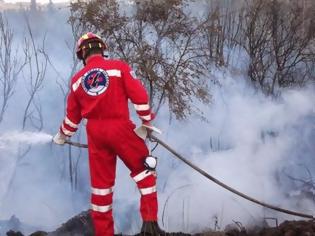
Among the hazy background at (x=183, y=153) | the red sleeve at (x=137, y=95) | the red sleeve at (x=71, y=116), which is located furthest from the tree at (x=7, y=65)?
the red sleeve at (x=137, y=95)

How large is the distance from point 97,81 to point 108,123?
40 centimetres

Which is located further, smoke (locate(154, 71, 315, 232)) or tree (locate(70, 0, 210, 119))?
tree (locate(70, 0, 210, 119))

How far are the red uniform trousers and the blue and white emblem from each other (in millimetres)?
277

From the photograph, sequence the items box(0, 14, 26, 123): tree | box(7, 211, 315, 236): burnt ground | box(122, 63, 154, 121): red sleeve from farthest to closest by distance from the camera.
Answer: box(0, 14, 26, 123): tree → box(7, 211, 315, 236): burnt ground → box(122, 63, 154, 121): red sleeve

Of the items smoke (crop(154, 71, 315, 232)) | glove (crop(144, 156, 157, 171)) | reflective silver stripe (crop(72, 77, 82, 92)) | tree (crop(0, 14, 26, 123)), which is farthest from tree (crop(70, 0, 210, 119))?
glove (crop(144, 156, 157, 171))

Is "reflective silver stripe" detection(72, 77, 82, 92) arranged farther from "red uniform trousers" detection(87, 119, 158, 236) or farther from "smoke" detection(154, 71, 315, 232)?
"smoke" detection(154, 71, 315, 232)

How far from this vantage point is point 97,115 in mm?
4715

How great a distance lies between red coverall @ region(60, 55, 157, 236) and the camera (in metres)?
4.66

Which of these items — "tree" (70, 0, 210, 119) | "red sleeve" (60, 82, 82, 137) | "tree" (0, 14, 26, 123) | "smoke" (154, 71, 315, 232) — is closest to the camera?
"red sleeve" (60, 82, 82, 137)

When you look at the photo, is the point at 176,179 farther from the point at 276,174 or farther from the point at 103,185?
the point at 103,185

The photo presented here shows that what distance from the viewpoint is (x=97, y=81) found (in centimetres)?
467

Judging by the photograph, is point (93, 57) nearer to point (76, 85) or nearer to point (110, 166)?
point (76, 85)

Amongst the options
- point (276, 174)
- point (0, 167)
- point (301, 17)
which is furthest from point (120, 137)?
point (301, 17)

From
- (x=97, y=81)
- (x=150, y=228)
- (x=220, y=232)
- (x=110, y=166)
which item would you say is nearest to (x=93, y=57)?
(x=97, y=81)
